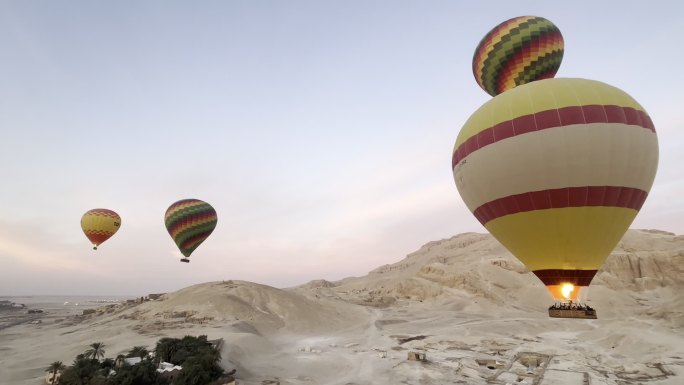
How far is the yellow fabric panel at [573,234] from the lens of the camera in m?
16.4

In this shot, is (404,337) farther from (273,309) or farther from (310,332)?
(273,309)

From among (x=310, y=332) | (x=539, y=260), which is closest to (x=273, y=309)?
(x=310, y=332)

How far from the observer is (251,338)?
132 ft

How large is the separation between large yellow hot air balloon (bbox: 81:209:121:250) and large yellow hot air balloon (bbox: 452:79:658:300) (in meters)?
50.3

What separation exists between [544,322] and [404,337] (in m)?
23.8

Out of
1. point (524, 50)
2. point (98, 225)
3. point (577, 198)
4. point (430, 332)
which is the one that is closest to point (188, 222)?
point (98, 225)

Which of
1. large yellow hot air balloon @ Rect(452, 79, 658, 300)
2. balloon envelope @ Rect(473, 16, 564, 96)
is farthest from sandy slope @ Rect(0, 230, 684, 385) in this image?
balloon envelope @ Rect(473, 16, 564, 96)

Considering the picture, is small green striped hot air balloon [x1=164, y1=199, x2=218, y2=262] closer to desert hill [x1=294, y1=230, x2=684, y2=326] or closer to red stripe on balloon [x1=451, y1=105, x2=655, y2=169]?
red stripe on balloon [x1=451, y1=105, x2=655, y2=169]

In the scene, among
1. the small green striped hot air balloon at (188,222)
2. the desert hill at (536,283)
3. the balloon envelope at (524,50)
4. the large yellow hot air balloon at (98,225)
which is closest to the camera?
the balloon envelope at (524,50)

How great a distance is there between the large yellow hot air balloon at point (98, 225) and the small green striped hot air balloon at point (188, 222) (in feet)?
40.0

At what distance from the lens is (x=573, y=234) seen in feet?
54.1

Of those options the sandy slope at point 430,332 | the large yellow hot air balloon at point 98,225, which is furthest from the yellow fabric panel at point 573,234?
the large yellow hot air balloon at point 98,225

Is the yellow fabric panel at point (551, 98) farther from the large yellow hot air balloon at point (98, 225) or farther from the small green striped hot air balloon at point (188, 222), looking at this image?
the large yellow hot air balloon at point (98, 225)

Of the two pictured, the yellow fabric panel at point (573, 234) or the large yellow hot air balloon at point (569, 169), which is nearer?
the large yellow hot air balloon at point (569, 169)
